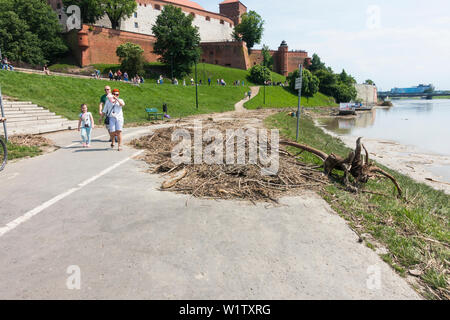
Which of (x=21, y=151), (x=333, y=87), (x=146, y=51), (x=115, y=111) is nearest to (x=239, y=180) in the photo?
(x=115, y=111)

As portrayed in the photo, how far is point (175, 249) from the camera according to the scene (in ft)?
10.2

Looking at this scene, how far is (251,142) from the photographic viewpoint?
755cm

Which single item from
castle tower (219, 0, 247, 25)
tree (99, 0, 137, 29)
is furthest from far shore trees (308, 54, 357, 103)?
tree (99, 0, 137, 29)

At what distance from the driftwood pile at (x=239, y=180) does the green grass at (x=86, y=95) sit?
45.7 ft

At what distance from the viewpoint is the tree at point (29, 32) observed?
45219mm

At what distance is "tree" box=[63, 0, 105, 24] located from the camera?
177ft

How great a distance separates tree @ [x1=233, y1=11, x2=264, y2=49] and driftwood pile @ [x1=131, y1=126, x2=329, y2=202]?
87093 mm

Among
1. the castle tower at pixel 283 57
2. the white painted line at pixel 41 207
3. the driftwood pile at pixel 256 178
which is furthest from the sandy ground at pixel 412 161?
the castle tower at pixel 283 57

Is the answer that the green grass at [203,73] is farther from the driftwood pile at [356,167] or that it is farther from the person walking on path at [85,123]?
the driftwood pile at [356,167]

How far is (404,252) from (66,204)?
501 cm

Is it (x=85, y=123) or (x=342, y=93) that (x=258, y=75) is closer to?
(x=342, y=93)

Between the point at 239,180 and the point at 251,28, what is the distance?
294 ft

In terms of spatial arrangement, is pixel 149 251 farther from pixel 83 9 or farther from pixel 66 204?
pixel 83 9
